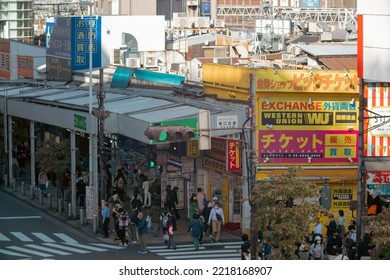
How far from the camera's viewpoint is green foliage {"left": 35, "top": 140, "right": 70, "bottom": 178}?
161 feet

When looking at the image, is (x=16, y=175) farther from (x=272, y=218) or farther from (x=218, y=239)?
(x=272, y=218)

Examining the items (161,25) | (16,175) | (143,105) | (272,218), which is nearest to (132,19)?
(161,25)

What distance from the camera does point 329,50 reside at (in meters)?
51.4

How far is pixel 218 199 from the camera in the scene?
4209cm

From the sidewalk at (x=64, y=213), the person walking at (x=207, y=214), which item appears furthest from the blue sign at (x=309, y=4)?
the person walking at (x=207, y=214)

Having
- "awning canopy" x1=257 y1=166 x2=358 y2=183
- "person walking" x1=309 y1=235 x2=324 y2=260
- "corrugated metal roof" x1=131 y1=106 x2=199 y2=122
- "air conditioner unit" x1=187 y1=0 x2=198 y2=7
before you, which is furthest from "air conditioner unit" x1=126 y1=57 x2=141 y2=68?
"air conditioner unit" x1=187 y1=0 x2=198 y2=7

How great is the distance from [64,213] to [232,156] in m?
9.74

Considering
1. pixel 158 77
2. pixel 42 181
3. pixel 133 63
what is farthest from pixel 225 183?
pixel 133 63

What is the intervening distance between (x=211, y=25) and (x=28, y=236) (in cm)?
5148

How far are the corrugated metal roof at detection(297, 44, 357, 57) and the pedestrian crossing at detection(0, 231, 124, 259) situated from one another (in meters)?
14.9

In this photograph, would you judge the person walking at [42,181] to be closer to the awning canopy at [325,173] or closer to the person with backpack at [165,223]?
the awning canopy at [325,173]

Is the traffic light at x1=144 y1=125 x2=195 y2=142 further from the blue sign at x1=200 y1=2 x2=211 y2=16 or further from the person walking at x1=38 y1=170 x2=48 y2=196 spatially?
the blue sign at x1=200 y1=2 x2=211 y2=16

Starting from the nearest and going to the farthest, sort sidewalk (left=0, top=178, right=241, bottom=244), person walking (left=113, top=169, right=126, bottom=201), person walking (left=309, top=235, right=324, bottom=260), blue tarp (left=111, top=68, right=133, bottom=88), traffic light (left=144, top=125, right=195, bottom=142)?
traffic light (left=144, top=125, right=195, bottom=142) → person walking (left=309, top=235, right=324, bottom=260) → sidewalk (left=0, top=178, right=241, bottom=244) → person walking (left=113, top=169, right=126, bottom=201) → blue tarp (left=111, top=68, right=133, bottom=88)

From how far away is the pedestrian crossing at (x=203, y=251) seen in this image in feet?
116
